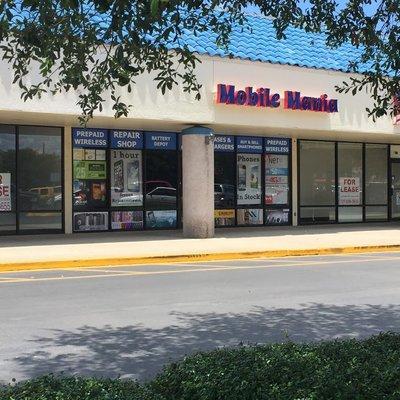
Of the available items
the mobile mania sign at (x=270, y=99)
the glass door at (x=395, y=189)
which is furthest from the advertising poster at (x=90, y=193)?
the glass door at (x=395, y=189)

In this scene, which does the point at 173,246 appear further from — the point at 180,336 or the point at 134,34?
the point at 134,34

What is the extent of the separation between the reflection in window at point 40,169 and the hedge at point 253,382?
1408cm

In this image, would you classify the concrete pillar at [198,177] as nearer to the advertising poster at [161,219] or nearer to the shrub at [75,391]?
the advertising poster at [161,219]

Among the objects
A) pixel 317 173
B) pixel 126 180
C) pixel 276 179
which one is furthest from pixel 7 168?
pixel 317 173

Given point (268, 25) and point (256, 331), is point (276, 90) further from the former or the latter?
point (256, 331)

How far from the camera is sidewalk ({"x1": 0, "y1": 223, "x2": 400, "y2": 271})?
13.3 m

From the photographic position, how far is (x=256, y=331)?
6973 millimetres

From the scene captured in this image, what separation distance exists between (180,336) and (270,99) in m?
11.9

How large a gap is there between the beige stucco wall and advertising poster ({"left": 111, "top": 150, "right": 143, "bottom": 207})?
108 centimetres

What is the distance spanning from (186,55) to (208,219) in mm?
13010

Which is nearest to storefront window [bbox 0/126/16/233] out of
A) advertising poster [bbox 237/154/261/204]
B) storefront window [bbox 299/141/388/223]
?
advertising poster [bbox 237/154/261/204]

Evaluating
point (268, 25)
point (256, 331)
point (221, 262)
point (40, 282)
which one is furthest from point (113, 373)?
point (268, 25)

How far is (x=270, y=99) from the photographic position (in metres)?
17.5

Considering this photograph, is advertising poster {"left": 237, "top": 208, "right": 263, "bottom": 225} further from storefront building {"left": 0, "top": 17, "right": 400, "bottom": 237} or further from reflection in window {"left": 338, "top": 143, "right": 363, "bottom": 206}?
reflection in window {"left": 338, "top": 143, "right": 363, "bottom": 206}
